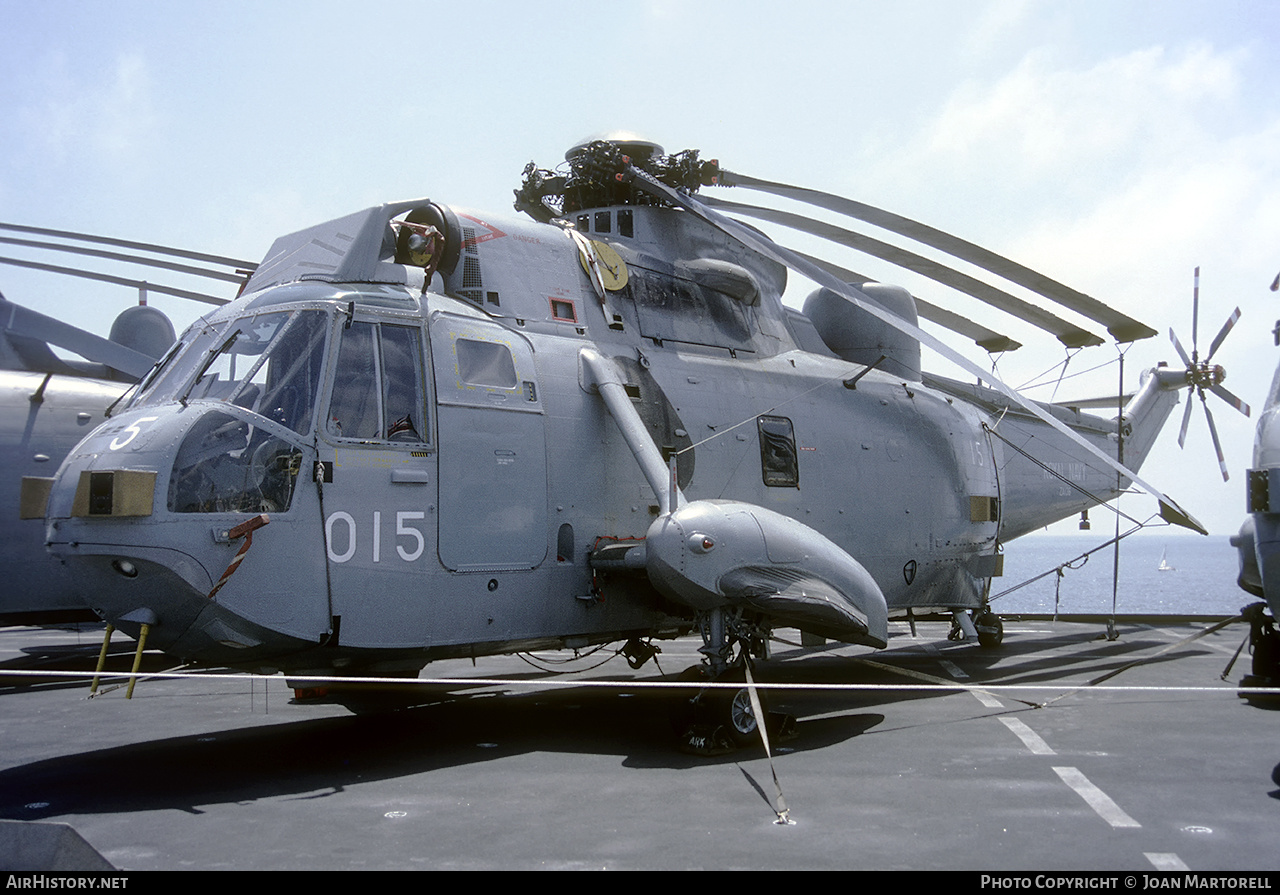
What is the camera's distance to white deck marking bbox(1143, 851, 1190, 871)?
207 inches

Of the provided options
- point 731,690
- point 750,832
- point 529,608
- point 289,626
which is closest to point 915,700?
point 731,690

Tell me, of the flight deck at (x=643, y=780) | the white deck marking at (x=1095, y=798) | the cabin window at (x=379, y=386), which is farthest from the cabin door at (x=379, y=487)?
the white deck marking at (x=1095, y=798)

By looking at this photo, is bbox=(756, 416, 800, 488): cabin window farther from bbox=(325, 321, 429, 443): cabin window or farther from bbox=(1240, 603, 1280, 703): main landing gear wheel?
bbox=(1240, 603, 1280, 703): main landing gear wheel

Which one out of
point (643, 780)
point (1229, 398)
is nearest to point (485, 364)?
point (643, 780)

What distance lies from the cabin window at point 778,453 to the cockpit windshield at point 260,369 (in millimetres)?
4863

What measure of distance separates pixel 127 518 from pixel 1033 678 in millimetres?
10731

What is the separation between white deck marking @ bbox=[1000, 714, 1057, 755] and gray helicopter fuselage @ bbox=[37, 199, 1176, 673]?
1515mm

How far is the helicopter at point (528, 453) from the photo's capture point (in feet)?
24.6

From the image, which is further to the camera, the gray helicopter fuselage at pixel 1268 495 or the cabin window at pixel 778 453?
the cabin window at pixel 778 453

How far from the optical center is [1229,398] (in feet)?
60.6

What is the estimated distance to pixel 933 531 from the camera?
12.9 m

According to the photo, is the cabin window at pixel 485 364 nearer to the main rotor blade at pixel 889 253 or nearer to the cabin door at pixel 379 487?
the cabin door at pixel 379 487

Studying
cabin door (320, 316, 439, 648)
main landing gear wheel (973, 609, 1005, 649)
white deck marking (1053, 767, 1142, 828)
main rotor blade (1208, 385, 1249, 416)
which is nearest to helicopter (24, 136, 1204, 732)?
cabin door (320, 316, 439, 648)

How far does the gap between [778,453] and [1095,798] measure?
5.15m
